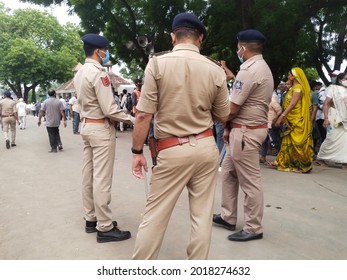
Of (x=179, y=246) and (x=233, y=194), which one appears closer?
(x=179, y=246)

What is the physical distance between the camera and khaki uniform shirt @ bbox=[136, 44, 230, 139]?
239cm

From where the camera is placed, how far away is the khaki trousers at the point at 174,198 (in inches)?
97.3

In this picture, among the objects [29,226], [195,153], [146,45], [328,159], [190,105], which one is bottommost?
[29,226]

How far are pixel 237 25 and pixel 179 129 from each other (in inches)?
381

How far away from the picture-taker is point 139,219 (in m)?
4.19

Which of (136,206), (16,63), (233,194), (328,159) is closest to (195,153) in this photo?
(233,194)

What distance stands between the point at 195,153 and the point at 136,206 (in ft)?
7.95

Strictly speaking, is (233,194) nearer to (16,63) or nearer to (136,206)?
(136,206)

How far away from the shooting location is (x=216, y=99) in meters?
2.64

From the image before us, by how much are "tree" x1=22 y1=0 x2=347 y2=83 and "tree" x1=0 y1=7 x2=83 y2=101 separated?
2500cm

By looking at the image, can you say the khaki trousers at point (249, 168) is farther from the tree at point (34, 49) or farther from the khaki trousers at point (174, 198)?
the tree at point (34, 49)

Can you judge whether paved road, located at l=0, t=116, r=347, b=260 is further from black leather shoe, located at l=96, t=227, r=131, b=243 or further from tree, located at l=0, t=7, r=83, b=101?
tree, located at l=0, t=7, r=83, b=101

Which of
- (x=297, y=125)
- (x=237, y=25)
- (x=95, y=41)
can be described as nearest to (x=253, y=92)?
(x=95, y=41)

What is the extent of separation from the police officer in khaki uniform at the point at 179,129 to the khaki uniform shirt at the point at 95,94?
99cm
